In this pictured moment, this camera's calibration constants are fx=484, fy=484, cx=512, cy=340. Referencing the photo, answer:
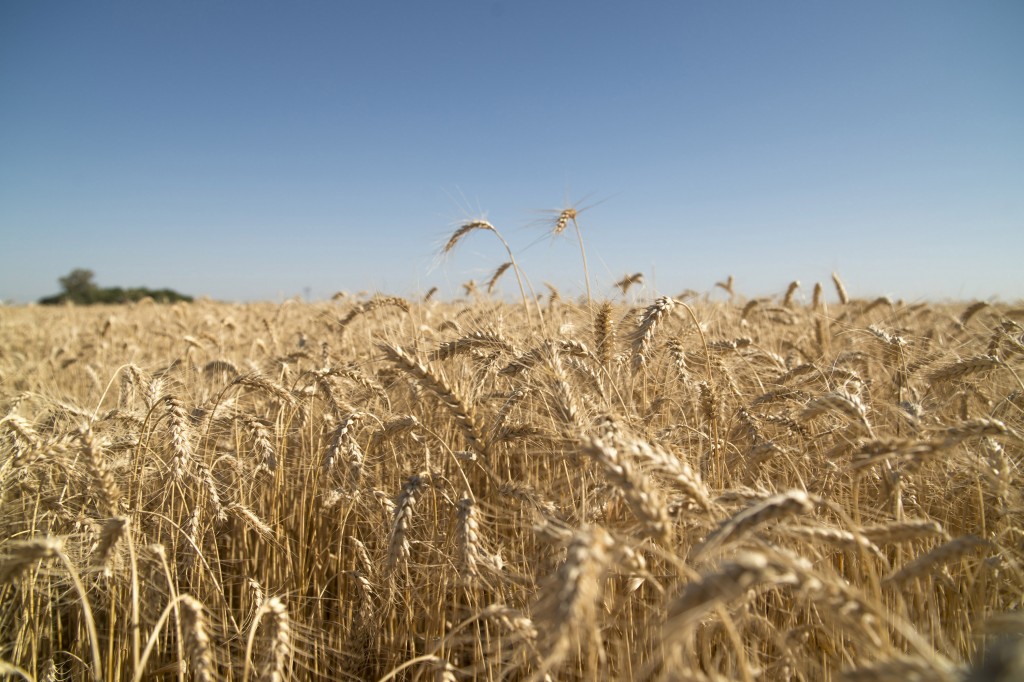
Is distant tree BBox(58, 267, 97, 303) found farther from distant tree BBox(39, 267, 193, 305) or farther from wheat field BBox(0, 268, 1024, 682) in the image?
wheat field BBox(0, 268, 1024, 682)

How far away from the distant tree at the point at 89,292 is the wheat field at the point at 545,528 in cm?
4013

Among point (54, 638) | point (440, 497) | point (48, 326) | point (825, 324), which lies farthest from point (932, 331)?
point (48, 326)

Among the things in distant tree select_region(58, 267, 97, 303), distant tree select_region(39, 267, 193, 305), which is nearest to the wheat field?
distant tree select_region(39, 267, 193, 305)

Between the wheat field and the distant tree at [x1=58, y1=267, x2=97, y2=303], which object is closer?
the wheat field

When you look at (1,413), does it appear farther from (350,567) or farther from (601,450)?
(601,450)

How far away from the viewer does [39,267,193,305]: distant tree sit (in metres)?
→ 36.9

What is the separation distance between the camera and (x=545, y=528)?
110cm

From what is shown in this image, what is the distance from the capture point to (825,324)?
13.8 ft

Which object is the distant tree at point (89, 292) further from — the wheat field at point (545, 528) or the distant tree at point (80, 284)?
the wheat field at point (545, 528)

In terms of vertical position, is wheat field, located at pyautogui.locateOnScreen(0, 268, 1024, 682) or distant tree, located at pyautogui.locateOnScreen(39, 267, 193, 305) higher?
distant tree, located at pyautogui.locateOnScreen(39, 267, 193, 305)

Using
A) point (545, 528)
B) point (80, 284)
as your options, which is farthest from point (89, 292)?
point (545, 528)

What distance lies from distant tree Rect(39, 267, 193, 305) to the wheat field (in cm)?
4013

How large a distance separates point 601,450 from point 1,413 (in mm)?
4377

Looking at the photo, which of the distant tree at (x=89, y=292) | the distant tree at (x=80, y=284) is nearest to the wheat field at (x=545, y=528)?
the distant tree at (x=89, y=292)
